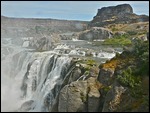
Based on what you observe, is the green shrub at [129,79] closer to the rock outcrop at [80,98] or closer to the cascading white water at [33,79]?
the rock outcrop at [80,98]

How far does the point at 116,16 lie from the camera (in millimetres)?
148625

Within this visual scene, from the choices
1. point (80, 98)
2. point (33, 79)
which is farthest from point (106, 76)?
point (33, 79)

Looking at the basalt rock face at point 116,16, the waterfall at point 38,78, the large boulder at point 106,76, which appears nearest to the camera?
the large boulder at point 106,76

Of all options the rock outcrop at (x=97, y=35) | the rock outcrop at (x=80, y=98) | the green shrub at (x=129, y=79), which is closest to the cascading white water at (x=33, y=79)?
the rock outcrop at (x=80, y=98)

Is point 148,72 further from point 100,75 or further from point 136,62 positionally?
point 100,75

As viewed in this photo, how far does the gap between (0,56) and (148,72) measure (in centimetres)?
3571

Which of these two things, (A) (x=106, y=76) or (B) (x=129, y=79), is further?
(A) (x=106, y=76)

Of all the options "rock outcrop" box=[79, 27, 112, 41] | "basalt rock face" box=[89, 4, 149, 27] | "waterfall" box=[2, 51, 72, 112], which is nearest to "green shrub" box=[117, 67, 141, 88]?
"waterfall" box=[2, 51, 72, 112]

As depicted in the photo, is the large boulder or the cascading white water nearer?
the large boulder

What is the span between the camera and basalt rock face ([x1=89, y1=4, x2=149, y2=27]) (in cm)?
13366

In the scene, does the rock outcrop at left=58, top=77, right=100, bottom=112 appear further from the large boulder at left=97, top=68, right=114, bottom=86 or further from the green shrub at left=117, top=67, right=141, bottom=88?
the green shrub at left=117, top=67, right=141, bottom=88

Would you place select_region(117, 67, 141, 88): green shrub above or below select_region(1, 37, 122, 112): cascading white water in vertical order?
above

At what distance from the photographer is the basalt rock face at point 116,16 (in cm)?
13366

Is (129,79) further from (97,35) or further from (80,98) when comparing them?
(97,35)
